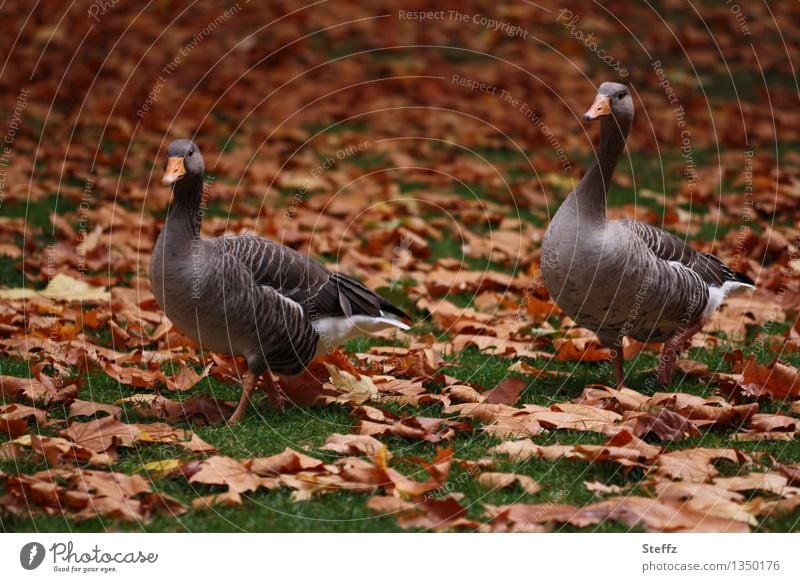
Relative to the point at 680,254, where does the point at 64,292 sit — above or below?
below

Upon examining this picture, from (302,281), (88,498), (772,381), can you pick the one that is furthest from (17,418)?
(772,381)

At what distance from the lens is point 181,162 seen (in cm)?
533

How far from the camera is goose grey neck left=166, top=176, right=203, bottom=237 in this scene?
5.39 meters

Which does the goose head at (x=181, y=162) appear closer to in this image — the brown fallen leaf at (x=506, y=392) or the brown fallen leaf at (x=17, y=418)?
the brown fallen leaf at (x=17, y=418)

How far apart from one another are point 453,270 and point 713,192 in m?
3.85

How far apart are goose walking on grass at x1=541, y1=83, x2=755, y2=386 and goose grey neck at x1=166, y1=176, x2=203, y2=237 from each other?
6.69 feet

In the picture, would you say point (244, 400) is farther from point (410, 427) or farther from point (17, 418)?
point (17, 418)

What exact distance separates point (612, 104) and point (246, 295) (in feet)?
7.92

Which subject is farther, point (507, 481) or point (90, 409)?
point (90, 409)

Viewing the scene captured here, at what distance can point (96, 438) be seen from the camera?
496 cm
